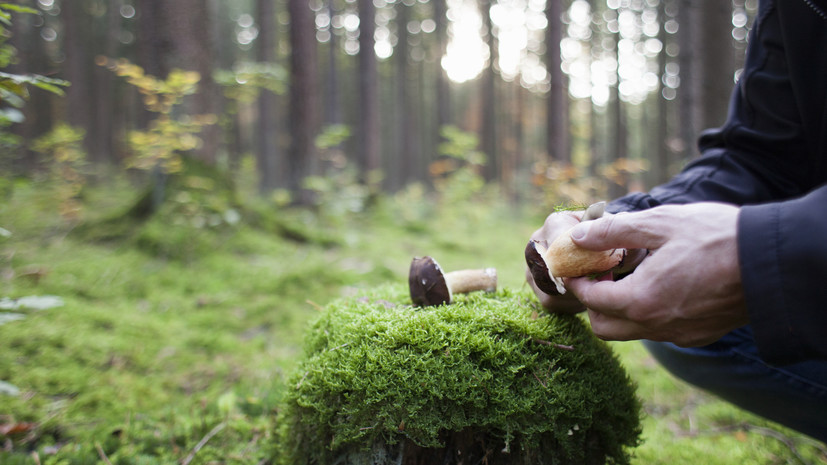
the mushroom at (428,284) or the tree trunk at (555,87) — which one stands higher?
the tree trunk at (555,87)

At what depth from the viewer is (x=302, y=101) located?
23.2 feet

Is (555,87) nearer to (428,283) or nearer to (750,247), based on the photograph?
(428,283)

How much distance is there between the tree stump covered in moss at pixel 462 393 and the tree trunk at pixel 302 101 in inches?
234

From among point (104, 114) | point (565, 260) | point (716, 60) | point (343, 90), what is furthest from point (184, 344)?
point (343, 90)

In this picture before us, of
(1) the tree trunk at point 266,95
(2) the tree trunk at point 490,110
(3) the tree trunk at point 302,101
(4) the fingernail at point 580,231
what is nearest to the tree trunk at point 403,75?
(2) the tree trunk at point 490,110

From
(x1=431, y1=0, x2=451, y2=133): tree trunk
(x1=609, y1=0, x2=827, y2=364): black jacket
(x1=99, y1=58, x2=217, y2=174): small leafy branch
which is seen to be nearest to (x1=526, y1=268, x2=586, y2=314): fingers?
(x1=609, y1=0, x2=827, y2=364): black jacket

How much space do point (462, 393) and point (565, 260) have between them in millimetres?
502

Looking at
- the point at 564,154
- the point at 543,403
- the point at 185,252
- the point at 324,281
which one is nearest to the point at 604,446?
the point at 543,403

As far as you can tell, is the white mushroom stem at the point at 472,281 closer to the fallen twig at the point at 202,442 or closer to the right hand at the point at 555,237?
the right hand at the point at 555,237

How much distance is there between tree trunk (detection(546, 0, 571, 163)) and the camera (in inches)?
380

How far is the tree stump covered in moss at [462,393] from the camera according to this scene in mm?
1283

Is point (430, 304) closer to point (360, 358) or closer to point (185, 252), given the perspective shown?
point (360, 358)

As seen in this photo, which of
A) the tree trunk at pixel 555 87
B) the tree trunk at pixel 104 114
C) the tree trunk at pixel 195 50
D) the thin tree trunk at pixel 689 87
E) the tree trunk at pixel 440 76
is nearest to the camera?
the tree trunk at pixel 195 50

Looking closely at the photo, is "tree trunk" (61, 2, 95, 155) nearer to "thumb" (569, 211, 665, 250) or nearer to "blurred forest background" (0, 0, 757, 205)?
"blurred forest background" (0, 0, 757, 205)
